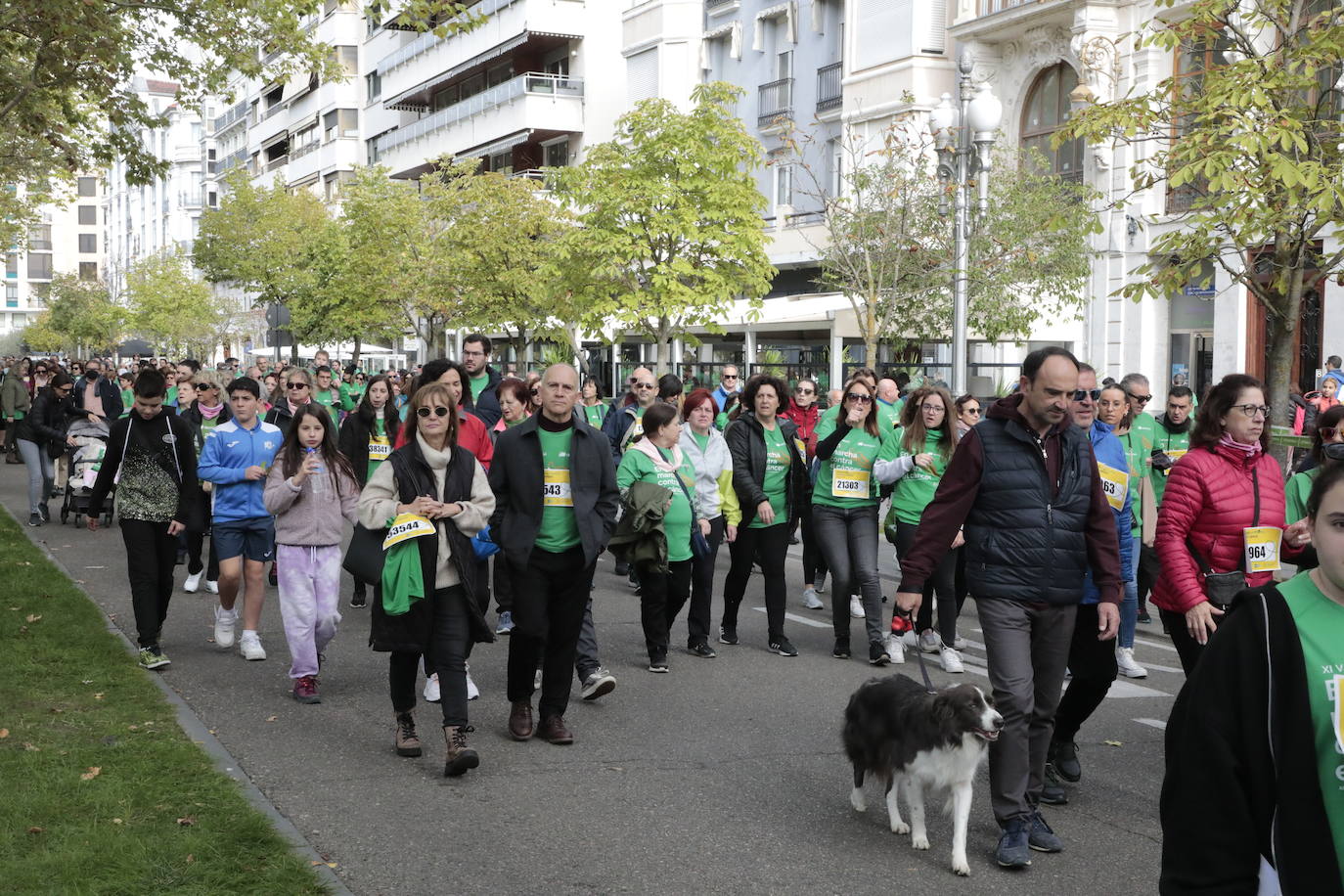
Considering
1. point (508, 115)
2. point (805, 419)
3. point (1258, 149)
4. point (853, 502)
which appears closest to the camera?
point (853, 502)

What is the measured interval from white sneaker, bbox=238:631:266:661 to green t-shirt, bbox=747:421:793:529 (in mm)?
3374

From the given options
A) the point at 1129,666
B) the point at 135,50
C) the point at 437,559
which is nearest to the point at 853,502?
the point at 1129,666

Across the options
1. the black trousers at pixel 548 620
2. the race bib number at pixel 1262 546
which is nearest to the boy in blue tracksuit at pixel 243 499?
→ the black trousers at pixel 548 620

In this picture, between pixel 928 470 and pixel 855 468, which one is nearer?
pixel 928 470

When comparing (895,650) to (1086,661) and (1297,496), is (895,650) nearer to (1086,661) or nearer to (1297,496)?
(1086,661)

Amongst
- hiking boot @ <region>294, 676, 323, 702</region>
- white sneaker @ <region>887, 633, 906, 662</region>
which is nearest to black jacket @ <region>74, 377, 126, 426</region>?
hiking boot @ <region>294, 676, 323, 702</region>

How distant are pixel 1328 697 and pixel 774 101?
3668 cm

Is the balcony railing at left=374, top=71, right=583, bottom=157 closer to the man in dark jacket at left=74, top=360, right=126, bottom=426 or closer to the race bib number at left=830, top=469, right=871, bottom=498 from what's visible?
the man in dark jacket at left=74, top=360, right=126, bottom=426

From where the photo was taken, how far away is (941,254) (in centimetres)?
2488

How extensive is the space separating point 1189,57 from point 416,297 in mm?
22180

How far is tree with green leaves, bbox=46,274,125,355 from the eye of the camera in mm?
102500

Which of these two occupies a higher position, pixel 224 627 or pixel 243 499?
pixel 243 499

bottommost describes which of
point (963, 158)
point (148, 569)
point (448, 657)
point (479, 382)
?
point (448, 657)

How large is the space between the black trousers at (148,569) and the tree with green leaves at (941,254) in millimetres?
15886
